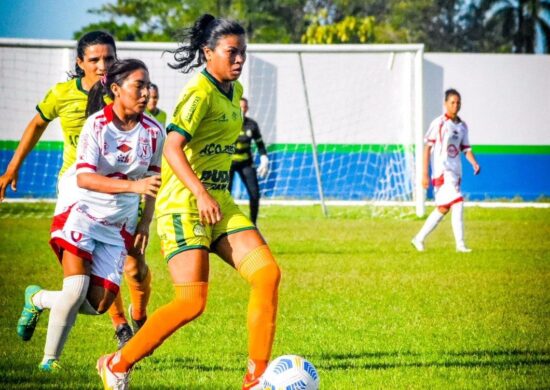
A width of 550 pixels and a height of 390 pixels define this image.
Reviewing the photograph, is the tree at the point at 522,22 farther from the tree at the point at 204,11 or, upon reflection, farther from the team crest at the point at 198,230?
the team crest at the point at 198,230

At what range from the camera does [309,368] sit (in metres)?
5.25

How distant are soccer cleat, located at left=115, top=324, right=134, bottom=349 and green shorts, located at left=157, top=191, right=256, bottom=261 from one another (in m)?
1.54

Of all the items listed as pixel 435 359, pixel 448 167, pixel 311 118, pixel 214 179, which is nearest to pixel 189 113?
pixel 214 179

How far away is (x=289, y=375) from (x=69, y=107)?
9.16ft

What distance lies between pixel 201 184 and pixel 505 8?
49.0 m

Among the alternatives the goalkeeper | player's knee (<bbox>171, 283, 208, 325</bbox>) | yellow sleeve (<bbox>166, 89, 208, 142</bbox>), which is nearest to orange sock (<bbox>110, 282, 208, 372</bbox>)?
player's knee (<bbox>171, 283, 208, 325</bbox>)

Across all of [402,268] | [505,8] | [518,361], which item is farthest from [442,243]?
[505,8]

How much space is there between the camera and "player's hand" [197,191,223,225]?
16.8 feet

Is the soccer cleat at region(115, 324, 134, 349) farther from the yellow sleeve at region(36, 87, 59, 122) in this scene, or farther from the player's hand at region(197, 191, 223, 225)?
the player's hand at region(197, 191, 223, 225)

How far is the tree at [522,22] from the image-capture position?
51.0 metres

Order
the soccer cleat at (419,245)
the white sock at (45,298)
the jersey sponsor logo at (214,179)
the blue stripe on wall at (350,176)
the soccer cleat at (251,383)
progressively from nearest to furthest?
1. the soccer cleat at (251,383)
2. the jersey sponsor logo at (214,179)
3. the white sock at (45,298)
4. the soccer cleat at (419,245)
5. the blue stripe on wall at (350,176)

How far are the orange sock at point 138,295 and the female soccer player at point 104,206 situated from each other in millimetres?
889

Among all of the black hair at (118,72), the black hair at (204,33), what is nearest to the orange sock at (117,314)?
the black hair at (118,72)

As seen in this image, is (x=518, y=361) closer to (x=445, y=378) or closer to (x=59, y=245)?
(x=445, y=378)
